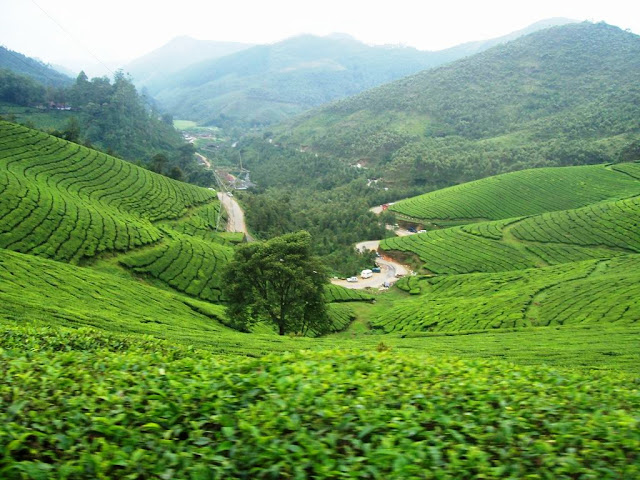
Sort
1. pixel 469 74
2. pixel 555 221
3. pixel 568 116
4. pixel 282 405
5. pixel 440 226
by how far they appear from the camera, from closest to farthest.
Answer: pixel 282 405 < pixel 555 221 < pixel 440 226 < pixel 568 116 < pixel 469 74

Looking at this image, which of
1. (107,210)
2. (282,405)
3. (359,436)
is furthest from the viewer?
(107,210)

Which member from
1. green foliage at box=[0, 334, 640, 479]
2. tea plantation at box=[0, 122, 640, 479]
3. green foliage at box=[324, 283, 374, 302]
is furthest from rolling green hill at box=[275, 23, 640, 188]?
green foliage at box=[0, 334, 640, 479]

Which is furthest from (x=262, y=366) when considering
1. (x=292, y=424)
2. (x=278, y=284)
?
(x=278, y=284)

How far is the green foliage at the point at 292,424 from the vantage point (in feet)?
12.4

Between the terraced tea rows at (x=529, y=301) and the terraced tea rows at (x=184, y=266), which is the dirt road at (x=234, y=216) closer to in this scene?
the terraced tea rows at (x=184, y=266)

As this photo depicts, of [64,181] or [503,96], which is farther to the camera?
[503,96]

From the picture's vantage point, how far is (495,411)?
4.99 m

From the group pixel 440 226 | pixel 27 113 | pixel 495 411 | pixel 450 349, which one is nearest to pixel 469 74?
Answer: pixel 440 226

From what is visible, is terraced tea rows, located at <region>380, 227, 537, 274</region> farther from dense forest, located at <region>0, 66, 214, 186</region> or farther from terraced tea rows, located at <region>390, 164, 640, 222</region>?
dense forest, located at <region>0, 66, 214, 186</region>

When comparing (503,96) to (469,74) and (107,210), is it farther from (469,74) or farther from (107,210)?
(107,210)

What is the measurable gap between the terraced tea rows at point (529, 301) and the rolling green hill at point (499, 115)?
6478 cm

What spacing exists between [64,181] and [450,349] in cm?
4426

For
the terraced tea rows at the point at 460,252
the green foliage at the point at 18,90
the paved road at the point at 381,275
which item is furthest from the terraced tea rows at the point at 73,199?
the green foliage at the point at 18,90

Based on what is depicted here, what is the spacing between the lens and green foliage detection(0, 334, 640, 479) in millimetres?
3775
